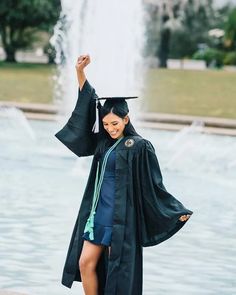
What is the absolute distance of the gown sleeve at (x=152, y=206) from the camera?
16.5 ft

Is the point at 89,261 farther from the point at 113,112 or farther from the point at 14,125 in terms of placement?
the point at 14,125

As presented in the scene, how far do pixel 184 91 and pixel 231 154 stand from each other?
1595cm

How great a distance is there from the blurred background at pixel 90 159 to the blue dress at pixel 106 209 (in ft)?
4.49

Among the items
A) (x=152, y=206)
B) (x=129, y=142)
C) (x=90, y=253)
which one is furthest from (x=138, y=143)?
(x=90, y=253)

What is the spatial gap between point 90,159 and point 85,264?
9.23 metres

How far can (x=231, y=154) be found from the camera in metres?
15.2

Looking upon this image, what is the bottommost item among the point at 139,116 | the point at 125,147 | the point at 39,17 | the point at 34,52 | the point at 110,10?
the point at 34,52

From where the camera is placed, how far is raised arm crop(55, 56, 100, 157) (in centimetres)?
525

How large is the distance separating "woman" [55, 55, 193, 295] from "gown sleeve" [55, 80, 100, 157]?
150 millimetres

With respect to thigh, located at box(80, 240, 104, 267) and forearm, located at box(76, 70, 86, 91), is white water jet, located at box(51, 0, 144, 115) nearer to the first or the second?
forearm, located at box(76, 70, 86, 91)

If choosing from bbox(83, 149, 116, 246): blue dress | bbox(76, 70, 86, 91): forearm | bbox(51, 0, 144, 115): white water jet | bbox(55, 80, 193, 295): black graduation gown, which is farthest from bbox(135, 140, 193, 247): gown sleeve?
bbox(51, 0, 144, 115): white water jet

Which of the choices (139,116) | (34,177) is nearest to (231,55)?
(139,116)

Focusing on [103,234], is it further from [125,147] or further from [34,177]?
[34,177]

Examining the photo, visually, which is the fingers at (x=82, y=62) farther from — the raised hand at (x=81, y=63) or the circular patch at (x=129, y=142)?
the circular patch at (x=129, y=142)
